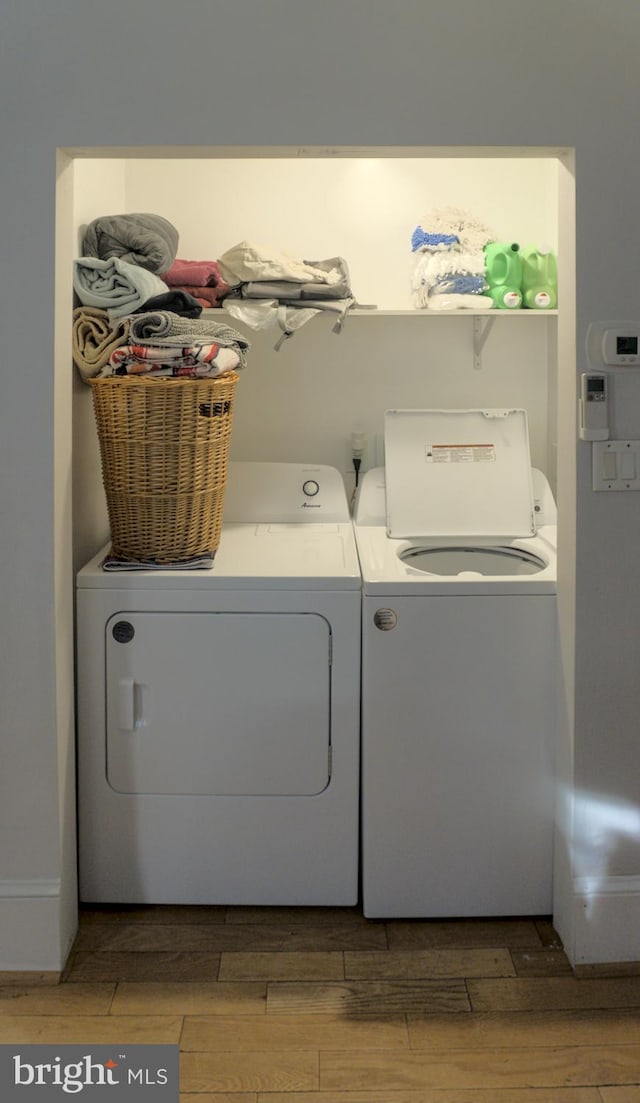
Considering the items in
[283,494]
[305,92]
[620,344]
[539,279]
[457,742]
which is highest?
[305,92]

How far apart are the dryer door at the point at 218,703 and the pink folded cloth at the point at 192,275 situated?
3.09ft

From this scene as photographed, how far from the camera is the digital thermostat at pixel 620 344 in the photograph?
219 centimetres

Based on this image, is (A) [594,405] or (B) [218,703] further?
(B) [218,703]

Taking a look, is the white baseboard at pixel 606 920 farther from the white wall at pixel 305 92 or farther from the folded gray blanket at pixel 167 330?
the folded gray blanket at pixel 167 330

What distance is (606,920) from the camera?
91.1 inches

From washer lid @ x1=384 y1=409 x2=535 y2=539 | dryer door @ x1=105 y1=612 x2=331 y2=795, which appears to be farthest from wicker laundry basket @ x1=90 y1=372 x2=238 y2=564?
washer lid @ x1=384 y1=409 x2=535 y2=539

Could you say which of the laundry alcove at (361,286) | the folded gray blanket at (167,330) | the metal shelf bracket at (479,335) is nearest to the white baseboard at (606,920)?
the laundry alcove at (361,286)

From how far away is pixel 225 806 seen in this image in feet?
8.13

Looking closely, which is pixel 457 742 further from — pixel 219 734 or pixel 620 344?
pixel 620 344

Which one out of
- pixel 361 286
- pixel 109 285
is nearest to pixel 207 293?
pixel 109 285

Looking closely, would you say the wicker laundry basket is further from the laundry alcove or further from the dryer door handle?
the laundry alcove

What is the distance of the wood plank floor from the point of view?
6.47ft

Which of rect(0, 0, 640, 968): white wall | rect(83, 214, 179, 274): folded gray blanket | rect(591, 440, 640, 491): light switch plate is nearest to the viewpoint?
rect(0, 0, 640, 968): white wall

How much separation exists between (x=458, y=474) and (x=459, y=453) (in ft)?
0.22
